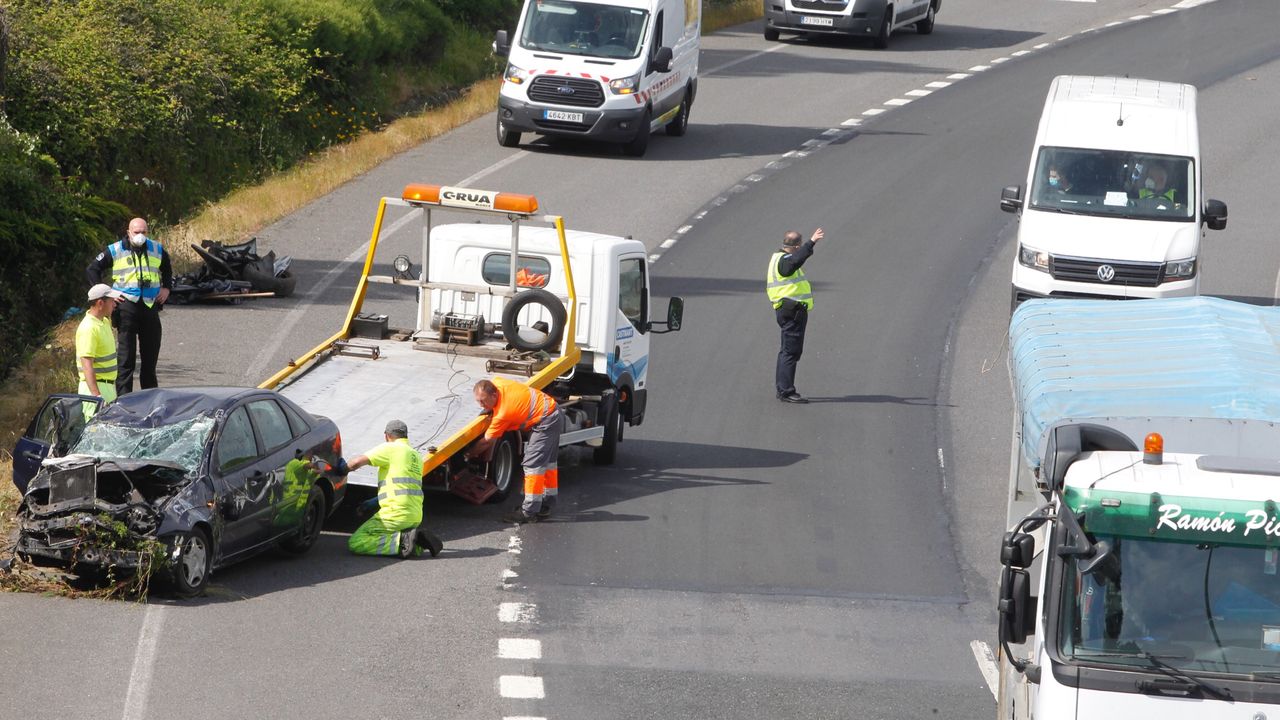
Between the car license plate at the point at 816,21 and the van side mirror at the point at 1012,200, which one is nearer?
the van side mirror at the point at 1012,200

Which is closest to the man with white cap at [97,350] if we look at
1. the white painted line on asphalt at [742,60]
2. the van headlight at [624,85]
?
the van headlight at [624,85]

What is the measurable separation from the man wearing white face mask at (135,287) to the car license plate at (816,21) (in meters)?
23.6

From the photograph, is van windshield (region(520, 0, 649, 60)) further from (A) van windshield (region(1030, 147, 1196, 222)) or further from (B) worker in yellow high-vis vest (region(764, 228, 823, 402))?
(B) worker in yellow high-vis vest (region(764, 228, 823, 402))

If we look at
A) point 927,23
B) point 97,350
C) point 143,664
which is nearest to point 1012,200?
point 97,350

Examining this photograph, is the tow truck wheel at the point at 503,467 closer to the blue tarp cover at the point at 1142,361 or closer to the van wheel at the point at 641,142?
the blue tarp cover at the point at 1142,361

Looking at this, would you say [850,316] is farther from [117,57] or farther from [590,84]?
[117,57]

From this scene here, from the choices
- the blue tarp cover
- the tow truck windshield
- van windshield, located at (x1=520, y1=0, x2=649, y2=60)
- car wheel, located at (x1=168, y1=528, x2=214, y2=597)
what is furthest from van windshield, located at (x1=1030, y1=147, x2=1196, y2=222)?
the tow truck windshield

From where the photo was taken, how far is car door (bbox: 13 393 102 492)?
539 inches

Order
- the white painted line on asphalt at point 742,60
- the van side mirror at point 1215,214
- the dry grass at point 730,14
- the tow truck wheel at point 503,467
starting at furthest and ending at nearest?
1. the dry grass at point 730,14
2. the white painted line on asphalt at point 742,60
3. the van side mirror at point 1215,214
4. the tow truck wheel at point 503,467

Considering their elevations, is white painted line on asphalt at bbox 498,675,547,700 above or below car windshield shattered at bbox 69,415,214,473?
below

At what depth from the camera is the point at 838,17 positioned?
3781cm

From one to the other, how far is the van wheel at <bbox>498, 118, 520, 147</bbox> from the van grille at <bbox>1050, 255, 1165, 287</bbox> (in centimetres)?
1125

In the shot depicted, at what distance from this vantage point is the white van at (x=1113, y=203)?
68.4 feet

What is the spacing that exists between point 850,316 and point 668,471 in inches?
259
